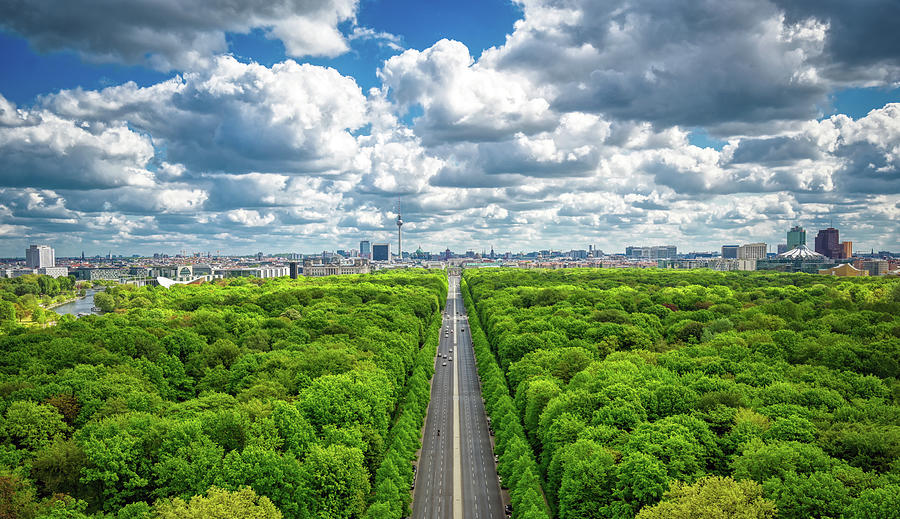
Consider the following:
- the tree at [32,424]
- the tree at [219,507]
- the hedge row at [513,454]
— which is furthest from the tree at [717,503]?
the tree at [32,424]

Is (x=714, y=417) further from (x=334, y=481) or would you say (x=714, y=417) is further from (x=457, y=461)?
(x=334, y=481)

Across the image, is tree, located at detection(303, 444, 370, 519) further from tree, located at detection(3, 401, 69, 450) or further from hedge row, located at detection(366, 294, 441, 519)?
tree, located at detection(3, 401, 69, 450)

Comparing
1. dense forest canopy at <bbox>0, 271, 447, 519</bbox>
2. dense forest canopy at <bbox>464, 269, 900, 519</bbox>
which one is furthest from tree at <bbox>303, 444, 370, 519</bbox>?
dense forest canopy at <bbox>464, 269, 900, 519</bbox>

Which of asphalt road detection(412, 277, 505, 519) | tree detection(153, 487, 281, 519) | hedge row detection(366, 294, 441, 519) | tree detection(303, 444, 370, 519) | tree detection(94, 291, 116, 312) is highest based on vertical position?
tree detection(94, 291, 116, 312)

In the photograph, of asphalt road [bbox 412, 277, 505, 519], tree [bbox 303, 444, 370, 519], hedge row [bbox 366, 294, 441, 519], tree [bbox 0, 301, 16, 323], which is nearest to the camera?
tree [bbox 303, 444, 370, 519]

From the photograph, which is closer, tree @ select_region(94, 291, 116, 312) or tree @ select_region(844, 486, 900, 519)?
tree @ select_region(844, 486, 900, 519)

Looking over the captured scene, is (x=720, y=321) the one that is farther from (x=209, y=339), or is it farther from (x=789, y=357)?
(x=209, y=339)

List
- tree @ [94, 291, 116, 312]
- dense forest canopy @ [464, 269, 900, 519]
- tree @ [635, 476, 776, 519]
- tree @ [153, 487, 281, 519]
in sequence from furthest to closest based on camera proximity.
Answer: tree @ [94, 291, 116, 312] → dense forest canopy @ [464, 269, 900, 519] → tree @ [153, 487, 281, 519] → tree @ [635, 476, 776, 519]
